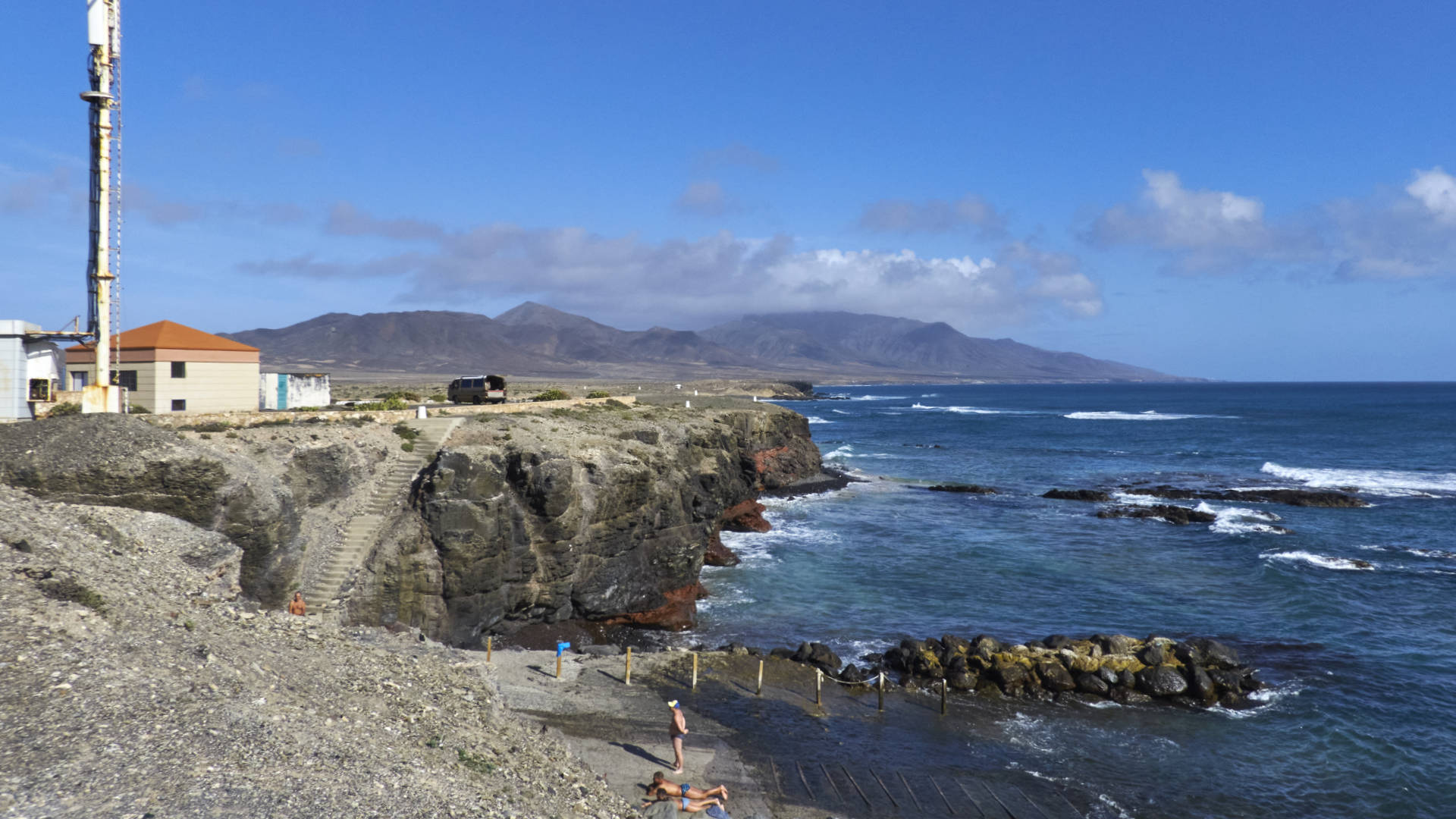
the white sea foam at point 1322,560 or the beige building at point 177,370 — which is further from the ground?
the beige building at point 177,370

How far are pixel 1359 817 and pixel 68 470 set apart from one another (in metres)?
35.3

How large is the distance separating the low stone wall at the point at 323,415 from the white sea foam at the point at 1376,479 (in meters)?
64.9

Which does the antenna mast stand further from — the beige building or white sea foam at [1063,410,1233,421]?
white sea foam at [1063,410,1233,421]

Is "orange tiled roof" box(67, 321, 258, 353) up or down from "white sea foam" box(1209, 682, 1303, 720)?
up

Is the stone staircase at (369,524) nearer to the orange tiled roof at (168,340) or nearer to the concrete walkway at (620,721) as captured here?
the concrete walkway at (620,721)

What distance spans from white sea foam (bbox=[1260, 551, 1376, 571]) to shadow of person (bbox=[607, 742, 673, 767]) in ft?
125

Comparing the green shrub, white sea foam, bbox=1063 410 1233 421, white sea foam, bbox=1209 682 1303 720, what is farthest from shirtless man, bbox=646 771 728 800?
white sea foam, bbox=1063 410 1233 421

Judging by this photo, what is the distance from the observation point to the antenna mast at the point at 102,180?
29.1 m

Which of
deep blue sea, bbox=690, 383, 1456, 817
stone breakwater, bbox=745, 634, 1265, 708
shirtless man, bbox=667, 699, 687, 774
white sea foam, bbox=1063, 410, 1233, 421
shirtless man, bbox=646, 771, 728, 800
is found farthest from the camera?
white sea foam, bbox=1063, 410, 1233, 421

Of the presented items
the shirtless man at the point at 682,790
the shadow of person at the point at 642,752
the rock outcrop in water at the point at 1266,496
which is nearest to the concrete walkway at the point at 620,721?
the shadow of person at the point at 642,752

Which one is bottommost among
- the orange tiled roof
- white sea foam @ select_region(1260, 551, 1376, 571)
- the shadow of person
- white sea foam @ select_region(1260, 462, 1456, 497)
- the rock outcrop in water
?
Answer: the shadow of person

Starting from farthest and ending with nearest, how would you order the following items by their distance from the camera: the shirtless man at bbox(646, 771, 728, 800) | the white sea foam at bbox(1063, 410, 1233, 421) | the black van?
the white sea foam at bbox(1063, 410, 1233, 421), the black van, the shirtless man at bbox(646, 771, 728, 800)

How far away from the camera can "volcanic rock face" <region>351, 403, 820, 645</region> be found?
27891 mm

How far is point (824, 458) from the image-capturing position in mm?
87625
